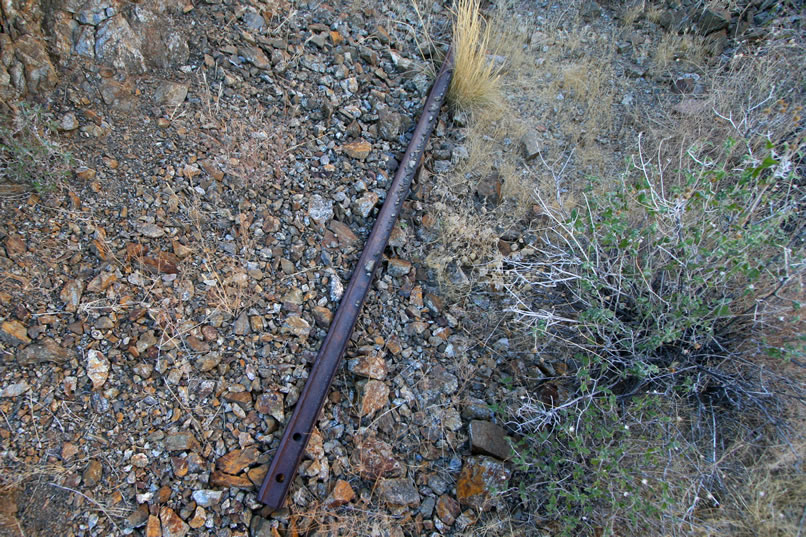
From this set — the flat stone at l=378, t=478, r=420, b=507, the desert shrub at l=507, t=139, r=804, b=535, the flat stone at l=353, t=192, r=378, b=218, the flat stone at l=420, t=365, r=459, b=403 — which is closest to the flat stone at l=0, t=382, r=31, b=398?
the flat stone at l=378, t=478, r=420, b=507

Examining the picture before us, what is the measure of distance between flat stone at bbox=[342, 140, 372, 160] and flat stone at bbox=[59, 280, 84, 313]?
196cm

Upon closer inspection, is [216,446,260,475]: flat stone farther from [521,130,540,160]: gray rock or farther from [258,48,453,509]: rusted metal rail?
[521,130,540,160]: gray rock

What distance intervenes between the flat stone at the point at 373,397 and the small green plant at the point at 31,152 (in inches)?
82.8

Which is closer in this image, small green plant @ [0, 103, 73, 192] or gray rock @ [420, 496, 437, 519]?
gray rock @ [420, 496, 437, 519]

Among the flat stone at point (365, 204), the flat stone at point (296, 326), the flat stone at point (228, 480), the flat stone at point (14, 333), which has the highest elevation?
the flat stone at point (365, 204)

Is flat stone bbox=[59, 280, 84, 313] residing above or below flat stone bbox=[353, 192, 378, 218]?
below

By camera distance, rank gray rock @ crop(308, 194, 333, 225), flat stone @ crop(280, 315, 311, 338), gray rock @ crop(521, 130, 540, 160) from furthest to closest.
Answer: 1. gray rock @ crop(521, 130, 540, 160)
2. gray rock @ crop(308, 194, 333, 225)
3. flat stone @ crop(280, 315, 311, 338)

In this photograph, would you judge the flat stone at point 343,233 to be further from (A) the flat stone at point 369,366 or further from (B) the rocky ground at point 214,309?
(A) the flat stone at point 369,366

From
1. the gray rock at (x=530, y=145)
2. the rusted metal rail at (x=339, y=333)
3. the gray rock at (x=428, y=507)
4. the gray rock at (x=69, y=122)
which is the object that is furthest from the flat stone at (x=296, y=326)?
the gray rock at (x=530, y=145)

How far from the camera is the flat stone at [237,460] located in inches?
92.6

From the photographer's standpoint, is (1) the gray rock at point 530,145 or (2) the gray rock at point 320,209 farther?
(1) the gray rock at point 530,145

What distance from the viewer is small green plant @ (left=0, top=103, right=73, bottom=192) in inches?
108

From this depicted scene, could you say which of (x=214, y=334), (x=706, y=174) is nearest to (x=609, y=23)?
(x=706, y=174)

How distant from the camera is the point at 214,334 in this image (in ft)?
8.88
